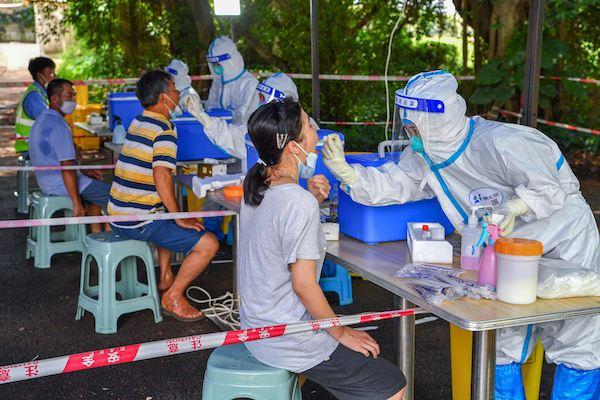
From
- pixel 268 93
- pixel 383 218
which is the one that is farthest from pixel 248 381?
pixel 268 93

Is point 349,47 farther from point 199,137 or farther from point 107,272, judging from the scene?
point 107,272

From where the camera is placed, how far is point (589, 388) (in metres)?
2.77

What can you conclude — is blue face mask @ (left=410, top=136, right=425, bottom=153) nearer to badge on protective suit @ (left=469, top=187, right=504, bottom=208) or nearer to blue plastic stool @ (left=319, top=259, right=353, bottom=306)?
badge on protective suit @ (left=469, top=187, right=504, bottom=208)

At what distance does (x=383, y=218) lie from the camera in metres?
3.10

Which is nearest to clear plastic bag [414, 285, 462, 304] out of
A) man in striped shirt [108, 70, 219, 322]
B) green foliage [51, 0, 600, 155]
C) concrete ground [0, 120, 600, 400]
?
concrete ground [0, 120, 600, 400]

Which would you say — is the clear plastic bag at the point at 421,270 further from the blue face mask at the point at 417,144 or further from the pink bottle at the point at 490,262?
the blue face mask at the point at 417,144

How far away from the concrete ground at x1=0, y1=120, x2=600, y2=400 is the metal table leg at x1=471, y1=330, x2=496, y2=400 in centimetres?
106

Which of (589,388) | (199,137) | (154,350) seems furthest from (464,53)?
(154,350)

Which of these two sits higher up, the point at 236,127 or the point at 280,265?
the point at 236,127

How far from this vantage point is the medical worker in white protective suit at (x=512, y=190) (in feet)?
8.89

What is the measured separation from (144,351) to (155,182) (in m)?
2.18

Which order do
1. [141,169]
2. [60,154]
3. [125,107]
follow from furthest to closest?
[125,107], [60,154], [141,169]

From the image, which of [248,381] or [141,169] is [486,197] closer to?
[248,381]

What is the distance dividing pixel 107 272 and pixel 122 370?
679 millimetres
